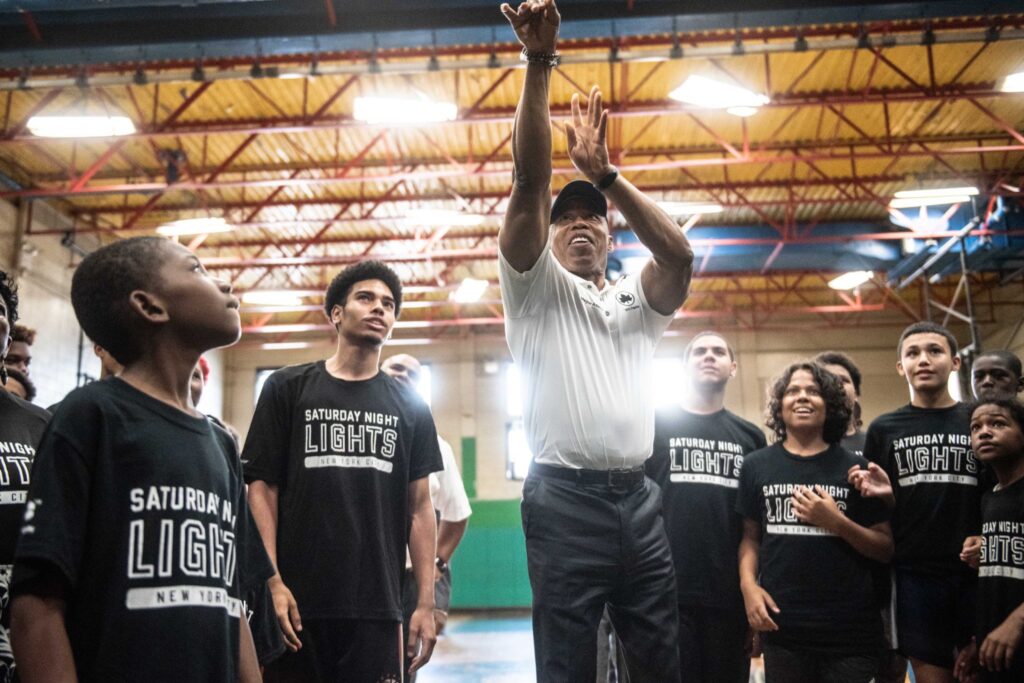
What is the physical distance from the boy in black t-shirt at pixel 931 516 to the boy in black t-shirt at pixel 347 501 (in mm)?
2143

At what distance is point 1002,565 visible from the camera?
3.26 metres

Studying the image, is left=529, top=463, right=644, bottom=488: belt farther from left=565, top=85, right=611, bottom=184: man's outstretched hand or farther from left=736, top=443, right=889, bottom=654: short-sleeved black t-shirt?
left=736, top=443, right=889, bottom=654: short-sleeved black t-shirt

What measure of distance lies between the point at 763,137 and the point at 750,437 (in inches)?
361

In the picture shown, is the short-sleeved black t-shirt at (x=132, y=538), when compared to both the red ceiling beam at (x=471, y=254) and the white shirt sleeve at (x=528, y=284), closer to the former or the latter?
the white shirt sleeve at (x=528, y=284)

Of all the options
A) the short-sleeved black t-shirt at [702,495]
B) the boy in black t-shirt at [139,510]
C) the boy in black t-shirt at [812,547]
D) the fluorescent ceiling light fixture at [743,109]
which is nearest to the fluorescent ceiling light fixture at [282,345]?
the fluorescent ceiling light fixture at [743,109]

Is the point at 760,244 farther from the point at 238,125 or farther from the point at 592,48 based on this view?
the point at 238,125

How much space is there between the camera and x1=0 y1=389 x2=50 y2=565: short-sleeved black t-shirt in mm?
2283

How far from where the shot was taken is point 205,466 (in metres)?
1.86

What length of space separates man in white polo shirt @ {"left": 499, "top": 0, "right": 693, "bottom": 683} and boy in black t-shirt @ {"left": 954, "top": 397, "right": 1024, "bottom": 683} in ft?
5.15

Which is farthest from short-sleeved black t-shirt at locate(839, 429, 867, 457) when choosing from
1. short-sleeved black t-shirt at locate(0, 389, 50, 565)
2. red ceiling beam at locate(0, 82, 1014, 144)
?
red ceiling beam at locate(0, 82, 1014, 144)

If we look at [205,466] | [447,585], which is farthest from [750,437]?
[205,466]

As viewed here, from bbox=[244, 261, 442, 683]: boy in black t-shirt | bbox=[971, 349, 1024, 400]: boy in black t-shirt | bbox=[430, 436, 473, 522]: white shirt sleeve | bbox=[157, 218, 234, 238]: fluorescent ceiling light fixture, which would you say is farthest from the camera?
bbox=[157, 218, 234, 238]: fluorescent ceiling light fixture

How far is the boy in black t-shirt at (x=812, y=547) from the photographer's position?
3.28 meters

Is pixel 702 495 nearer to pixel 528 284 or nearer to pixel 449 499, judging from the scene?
pixel 528 284
